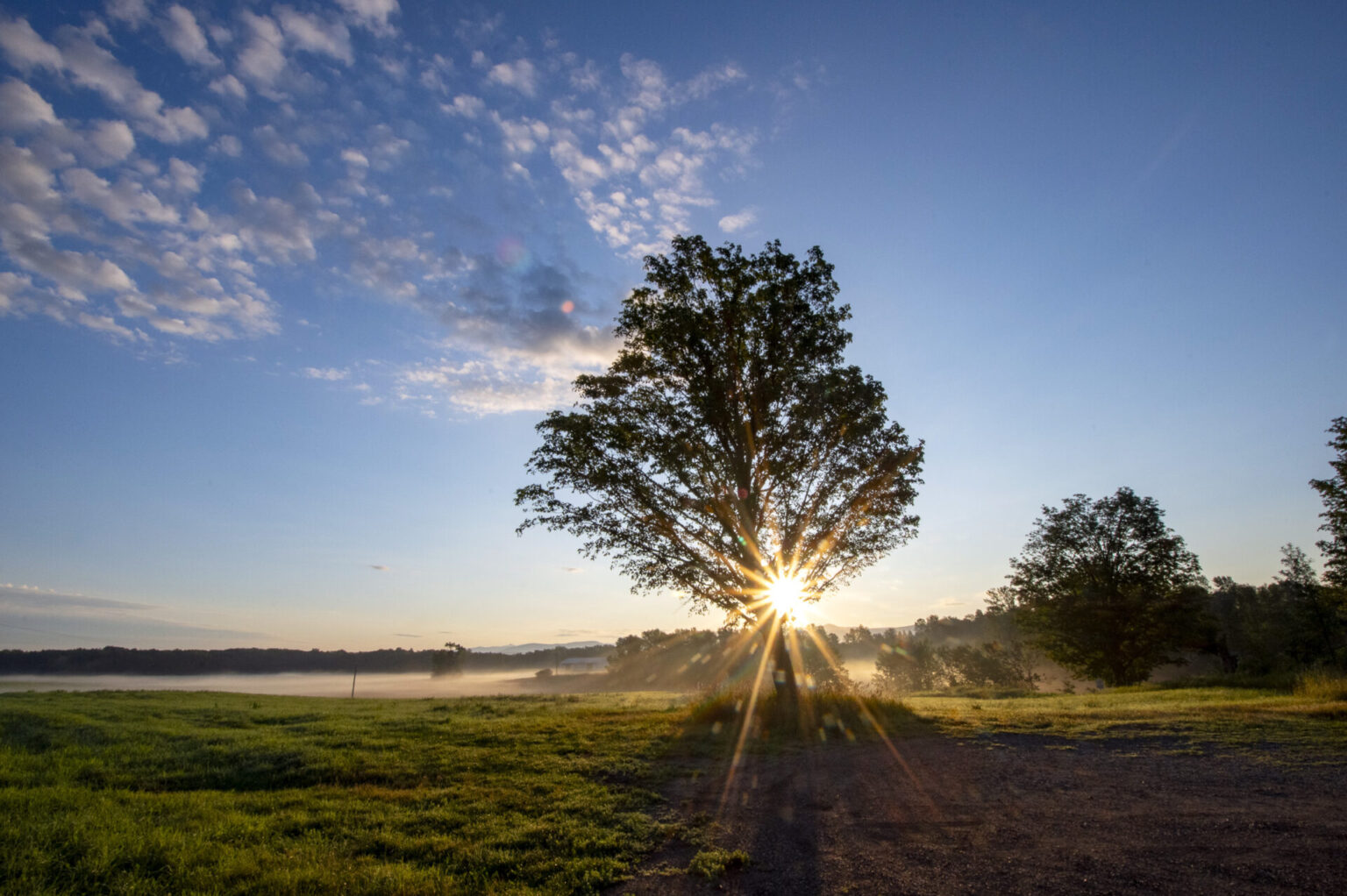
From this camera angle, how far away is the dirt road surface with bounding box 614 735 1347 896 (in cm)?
581

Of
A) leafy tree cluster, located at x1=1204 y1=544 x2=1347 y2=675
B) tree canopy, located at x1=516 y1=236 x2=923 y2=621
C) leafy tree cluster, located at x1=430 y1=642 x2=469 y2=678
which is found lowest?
leafy tree cluster, located at x1=430 y1=642 x2=469 y2=678

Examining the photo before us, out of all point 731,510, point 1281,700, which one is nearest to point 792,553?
point 731,510

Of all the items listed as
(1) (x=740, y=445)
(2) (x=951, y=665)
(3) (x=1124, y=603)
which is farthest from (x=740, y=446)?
(2) (x=951, y=665)

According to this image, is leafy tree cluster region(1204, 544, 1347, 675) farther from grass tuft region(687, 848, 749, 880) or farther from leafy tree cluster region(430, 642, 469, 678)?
leafy tree cluster region(430, 642, 469, 678)

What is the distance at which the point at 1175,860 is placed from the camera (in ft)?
19.6

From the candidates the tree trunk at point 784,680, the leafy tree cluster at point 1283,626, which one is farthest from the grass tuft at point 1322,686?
the tree trunk at point 784,680

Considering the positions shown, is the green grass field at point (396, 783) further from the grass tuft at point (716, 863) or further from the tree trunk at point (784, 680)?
the tree trunk at point (784, 680)

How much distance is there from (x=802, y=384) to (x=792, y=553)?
5.97 m

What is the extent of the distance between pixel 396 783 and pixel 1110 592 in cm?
5091

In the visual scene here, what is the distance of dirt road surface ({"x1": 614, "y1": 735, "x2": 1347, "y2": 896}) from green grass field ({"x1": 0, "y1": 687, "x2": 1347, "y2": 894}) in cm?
125

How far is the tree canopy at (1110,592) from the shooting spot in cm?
4150

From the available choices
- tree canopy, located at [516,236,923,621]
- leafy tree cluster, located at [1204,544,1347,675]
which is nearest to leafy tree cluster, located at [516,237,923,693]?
tree canopy, located at [516,236,923,621]

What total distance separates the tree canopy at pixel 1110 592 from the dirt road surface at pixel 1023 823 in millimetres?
38340

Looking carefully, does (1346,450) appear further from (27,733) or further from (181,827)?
(27,733)
